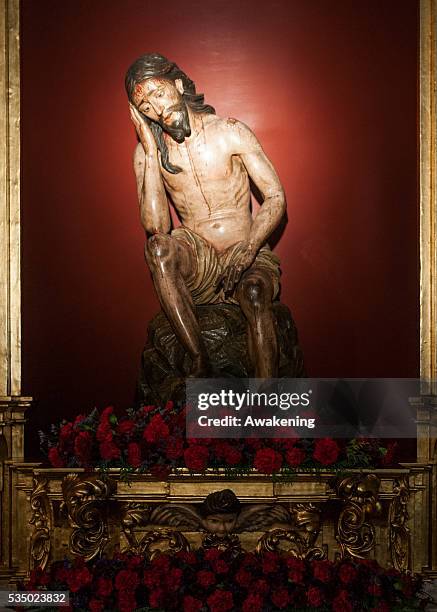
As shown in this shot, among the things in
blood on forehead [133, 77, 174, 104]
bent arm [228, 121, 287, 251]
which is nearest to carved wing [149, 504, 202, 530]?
bent arm [228, 121, 287, 251]

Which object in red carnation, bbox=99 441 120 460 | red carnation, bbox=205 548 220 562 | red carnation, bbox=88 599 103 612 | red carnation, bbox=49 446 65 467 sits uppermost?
red carnation, bbox=99 441 120 460

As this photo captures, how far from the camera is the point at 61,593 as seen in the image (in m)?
4.72

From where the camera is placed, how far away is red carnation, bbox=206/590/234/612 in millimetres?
4539

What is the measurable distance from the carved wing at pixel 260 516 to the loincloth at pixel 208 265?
3.82 feet

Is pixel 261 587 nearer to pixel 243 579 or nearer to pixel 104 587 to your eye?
pixel 243 579

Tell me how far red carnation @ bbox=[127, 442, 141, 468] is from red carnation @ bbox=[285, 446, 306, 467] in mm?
692

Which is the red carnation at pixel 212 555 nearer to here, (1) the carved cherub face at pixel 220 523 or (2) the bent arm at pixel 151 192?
(1) the carved cherub face at pixel 220 523

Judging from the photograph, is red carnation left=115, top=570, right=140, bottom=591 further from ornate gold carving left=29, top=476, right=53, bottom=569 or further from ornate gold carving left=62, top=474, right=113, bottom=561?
ornate gold carving left=29, top=476, right=53, bottom=569

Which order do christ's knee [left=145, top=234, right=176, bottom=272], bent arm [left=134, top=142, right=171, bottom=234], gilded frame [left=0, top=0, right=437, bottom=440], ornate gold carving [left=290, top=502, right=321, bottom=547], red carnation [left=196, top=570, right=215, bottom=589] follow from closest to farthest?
red carnation [left=196, top=570, right=215, bottom=589], ornate gold carving [left=290, top=502, right=321, bottom=547], christ's knee [left=145, top=234, right=176, bottom=272], bent arm [left=134, top=142, right=171, bottom=234], gilded frame [left=0, top=0, right=437, bottom=440]

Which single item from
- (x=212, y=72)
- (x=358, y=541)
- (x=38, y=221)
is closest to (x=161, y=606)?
(x=358, y=541)

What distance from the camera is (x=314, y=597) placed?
460 centimetres

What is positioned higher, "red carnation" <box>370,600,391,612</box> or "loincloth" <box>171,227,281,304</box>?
"loincloth" <box>171,227,281,304</box>

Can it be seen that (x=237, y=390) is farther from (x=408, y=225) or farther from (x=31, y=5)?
(x=31, y=5)

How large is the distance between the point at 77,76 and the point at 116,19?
39cm
